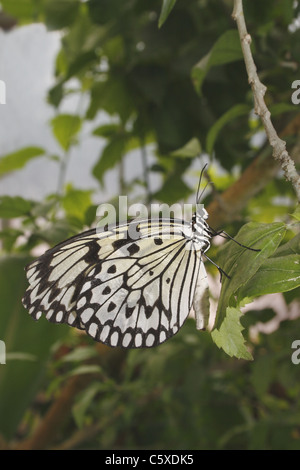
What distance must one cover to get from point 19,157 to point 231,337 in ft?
2.65

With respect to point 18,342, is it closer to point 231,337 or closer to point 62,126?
point 62,126

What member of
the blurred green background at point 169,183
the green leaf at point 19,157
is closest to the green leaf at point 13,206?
the blurred green background at point 169,183

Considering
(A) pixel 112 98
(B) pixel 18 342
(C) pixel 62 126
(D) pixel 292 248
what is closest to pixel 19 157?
(C) pixel 62 126

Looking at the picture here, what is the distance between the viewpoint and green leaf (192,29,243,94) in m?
0.52

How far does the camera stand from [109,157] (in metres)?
1.02

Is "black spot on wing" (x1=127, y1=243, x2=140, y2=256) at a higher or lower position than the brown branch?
lower

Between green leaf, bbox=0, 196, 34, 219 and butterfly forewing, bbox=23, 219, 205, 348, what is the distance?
254 mm

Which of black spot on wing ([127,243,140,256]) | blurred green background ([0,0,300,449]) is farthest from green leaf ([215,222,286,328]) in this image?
blurred green background ([0,0,300,449])

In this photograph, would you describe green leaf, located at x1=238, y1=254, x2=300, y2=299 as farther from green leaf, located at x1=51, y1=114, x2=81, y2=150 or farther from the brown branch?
green leaf, located at x1=51, y1=114, x2=81, y2=150

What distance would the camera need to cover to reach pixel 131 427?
1.29m

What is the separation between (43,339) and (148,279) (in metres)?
0.53

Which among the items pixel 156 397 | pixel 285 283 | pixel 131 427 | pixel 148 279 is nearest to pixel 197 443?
pixel 156 397
